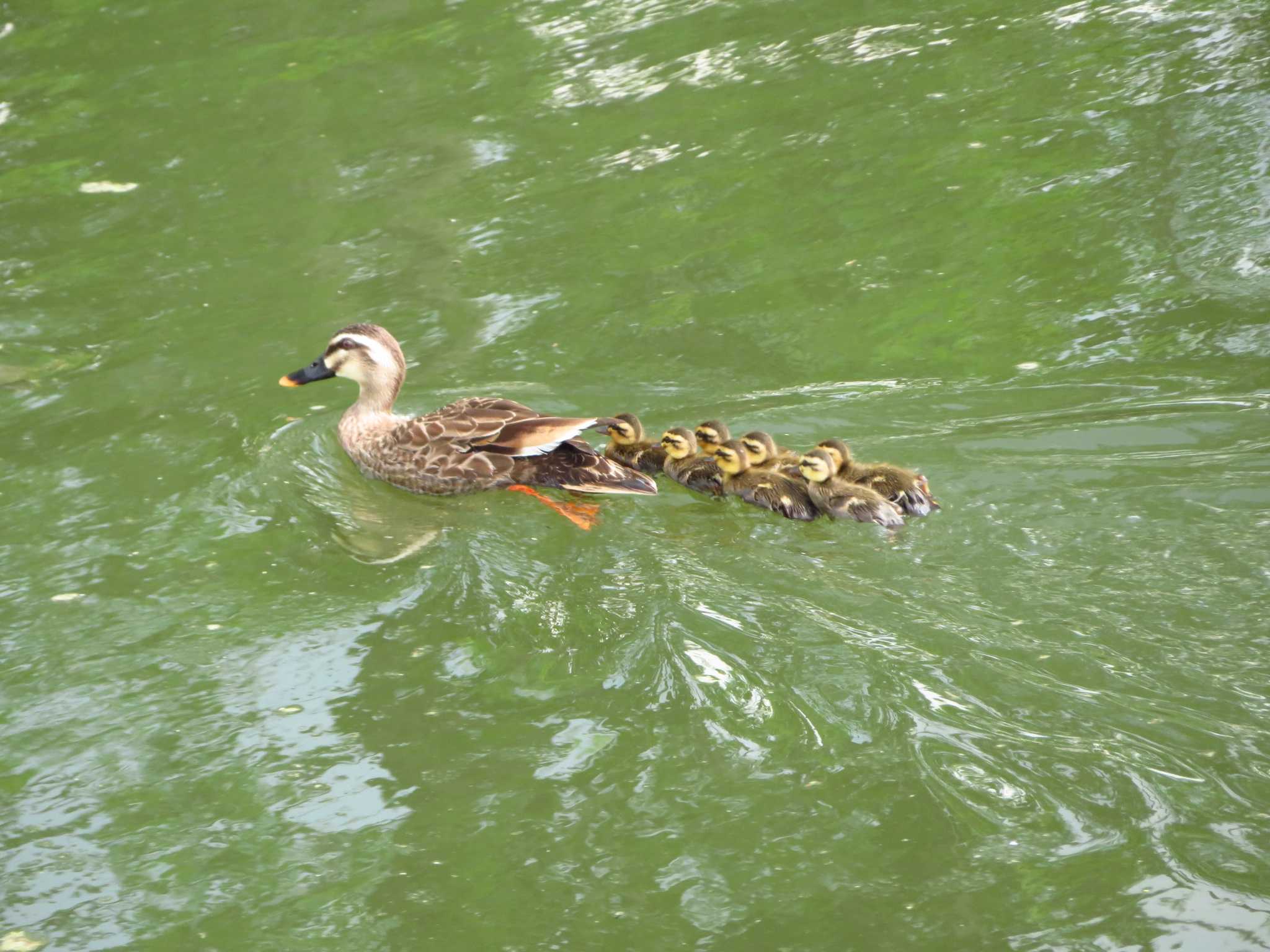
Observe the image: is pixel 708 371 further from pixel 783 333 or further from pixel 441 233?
pixel 441 233

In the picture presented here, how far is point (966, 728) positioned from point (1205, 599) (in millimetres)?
1089

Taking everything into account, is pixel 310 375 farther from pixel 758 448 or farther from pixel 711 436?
pixel 758 448

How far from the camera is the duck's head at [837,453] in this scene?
19.6 feet

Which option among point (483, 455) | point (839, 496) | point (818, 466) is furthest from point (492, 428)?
point (839, 496)

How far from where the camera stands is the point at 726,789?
4.46m

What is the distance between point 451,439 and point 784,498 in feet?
5.41

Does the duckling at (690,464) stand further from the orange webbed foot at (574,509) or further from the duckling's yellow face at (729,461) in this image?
the orange webbed foot at (574,509)

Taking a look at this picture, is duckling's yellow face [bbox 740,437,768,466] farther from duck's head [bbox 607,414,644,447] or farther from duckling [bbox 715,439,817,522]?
duck's head [bbox 607,414,644,447]

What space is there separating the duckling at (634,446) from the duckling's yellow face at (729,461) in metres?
0.41

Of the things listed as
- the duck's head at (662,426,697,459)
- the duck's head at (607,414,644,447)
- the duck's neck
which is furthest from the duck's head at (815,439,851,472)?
the duck's neck

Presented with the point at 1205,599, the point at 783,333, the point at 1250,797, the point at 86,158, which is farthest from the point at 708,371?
the point at 86,158

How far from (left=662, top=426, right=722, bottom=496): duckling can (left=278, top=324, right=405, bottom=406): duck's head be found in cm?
156

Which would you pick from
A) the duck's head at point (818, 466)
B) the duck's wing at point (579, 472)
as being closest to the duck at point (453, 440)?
the duck's wing at point (579, 472)

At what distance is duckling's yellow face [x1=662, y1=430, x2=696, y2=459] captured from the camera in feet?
21.1
